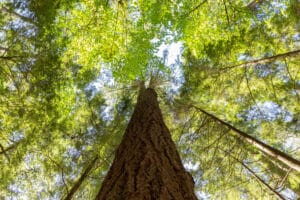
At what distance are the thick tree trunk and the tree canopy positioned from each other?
315 centimetres

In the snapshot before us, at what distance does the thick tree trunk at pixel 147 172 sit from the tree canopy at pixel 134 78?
3.15 m

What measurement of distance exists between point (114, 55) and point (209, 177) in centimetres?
487

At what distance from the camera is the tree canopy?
6.63 metres

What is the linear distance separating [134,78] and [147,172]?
552 cm

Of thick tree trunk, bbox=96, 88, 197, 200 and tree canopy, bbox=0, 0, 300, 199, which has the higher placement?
tree canopy, bbox=0, 0, 300, 199

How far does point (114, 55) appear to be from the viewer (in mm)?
7879

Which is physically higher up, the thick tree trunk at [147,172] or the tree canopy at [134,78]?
the tree canopy at [134,78]

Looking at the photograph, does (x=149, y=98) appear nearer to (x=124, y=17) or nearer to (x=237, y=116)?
(x=124, y=17)

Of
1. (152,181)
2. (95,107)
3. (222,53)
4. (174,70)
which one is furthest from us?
(174,70)

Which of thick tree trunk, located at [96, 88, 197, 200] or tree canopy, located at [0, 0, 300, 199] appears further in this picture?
tree canopy, located at [0, 0, 300, 199]

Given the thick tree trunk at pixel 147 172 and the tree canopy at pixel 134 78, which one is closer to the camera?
the thick tree trunk at pixel 147 172

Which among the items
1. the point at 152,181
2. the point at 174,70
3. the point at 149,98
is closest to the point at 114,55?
the point at 149,98

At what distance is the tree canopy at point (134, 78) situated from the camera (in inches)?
261

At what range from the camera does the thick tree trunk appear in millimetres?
2381
